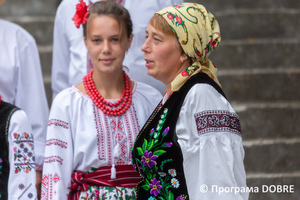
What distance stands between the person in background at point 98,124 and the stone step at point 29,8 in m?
2.27

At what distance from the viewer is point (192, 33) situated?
224 cm

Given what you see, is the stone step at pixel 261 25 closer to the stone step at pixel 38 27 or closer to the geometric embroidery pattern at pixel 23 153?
the stone step at pixel 38 27

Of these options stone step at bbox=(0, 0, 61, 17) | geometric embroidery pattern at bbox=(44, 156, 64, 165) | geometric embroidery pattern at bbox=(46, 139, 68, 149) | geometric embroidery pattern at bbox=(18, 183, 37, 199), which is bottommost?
geometric embroidery pattern at bbox=(18, 183, 37, 199)

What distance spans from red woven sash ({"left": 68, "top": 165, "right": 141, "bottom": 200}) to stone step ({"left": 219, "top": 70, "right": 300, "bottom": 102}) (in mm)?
1938

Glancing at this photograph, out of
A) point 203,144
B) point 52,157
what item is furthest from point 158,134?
point 52,157

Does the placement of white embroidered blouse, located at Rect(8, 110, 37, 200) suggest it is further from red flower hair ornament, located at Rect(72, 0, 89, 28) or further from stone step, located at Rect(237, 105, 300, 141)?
stone step, located at Rect(237, 105, 300, 141)

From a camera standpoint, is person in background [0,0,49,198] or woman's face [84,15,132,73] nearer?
woman's face [84,15,132,73]

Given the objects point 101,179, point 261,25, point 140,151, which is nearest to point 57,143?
point 101,179

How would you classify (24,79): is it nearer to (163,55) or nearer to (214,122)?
(163,55)

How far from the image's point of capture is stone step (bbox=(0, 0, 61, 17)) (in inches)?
Result: 189

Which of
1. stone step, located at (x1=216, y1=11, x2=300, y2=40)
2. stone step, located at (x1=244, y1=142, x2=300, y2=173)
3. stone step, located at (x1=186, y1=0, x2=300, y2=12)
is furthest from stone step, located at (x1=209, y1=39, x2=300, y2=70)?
stone step, located at (x1=244, y1=142, x2=300, y2=173)

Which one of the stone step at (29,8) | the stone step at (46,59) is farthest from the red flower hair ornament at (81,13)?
the stone step at (29,8)

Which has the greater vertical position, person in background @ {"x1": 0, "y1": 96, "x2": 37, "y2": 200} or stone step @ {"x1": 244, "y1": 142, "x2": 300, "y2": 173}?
stone step @ {"x1": 244, "y1": 142, "x2": 300, "y2": 173}

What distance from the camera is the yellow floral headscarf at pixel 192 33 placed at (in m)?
2.24
